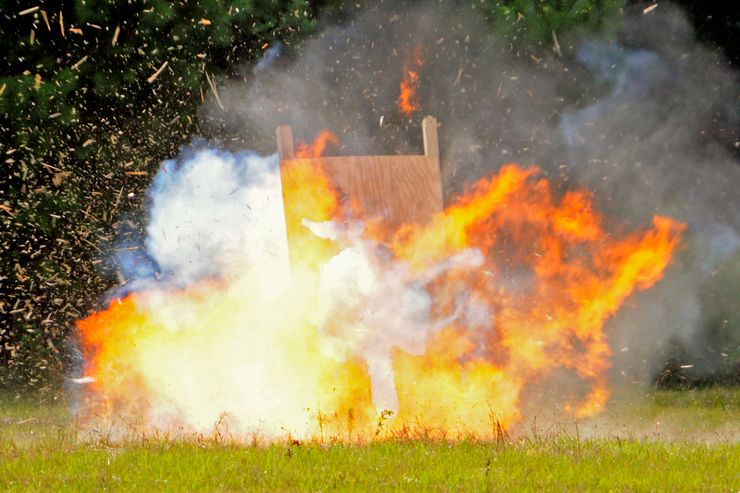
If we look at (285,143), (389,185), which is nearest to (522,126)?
(389,185)

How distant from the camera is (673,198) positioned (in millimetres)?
11461

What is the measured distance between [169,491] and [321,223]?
2.94 meters

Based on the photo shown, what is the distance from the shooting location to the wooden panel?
332 inches

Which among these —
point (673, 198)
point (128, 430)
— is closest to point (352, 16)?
point (673, 198)

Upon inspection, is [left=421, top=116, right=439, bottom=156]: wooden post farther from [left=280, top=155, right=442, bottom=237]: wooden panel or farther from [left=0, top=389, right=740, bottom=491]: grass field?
[left=0, top=389, right=740, bottom=491]: grass field

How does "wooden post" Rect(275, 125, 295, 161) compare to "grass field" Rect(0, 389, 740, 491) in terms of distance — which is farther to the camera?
"wooden post" Rect(275, 125, 295, 161)

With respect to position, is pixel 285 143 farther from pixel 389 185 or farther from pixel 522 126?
pixel 522 126

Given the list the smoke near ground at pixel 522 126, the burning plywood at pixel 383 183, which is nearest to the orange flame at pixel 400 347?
the burning plywood at pixel 383 183

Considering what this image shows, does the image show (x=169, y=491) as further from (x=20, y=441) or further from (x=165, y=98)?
(x=165, y=98)

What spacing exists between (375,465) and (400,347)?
5.73 ft

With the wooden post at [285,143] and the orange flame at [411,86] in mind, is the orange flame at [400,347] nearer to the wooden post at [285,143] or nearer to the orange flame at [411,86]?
the wooden post at [285,143]

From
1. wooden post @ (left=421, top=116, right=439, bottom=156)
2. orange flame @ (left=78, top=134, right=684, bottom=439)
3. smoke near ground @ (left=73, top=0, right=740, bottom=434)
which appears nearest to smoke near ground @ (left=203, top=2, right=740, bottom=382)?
smoke near ground @ (left=73, top=0, right=740, bottom=434)

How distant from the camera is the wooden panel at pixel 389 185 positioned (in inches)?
332

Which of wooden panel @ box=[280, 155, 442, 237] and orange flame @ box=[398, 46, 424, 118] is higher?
orange flame @ box=[398, 46, 424, 118]
